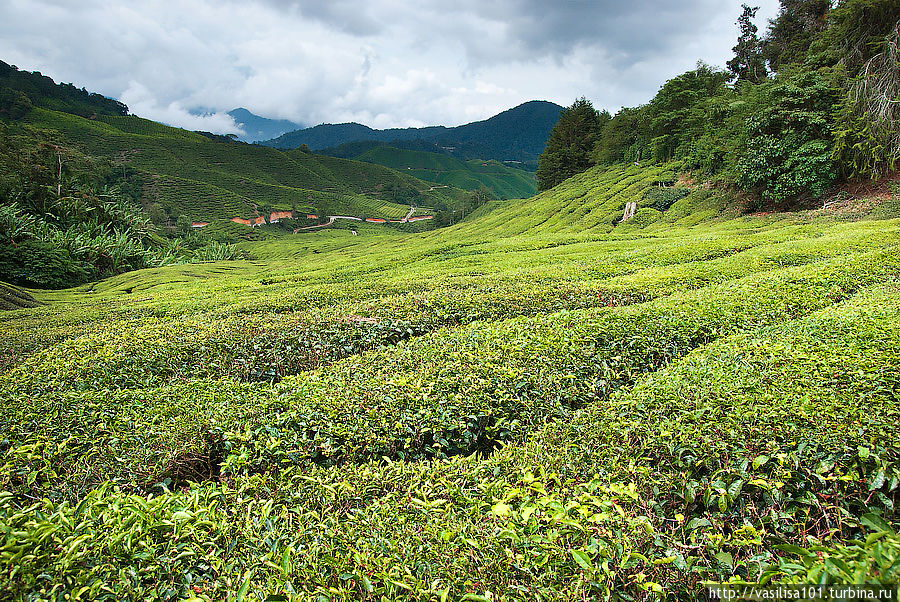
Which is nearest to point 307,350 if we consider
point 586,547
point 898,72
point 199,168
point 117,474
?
point 117,474

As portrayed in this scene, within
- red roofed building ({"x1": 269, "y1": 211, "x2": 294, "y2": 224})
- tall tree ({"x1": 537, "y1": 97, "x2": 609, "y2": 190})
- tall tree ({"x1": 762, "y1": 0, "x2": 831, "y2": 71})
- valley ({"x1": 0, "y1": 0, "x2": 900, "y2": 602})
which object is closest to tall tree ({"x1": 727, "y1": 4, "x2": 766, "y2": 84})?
tall tree ({"x1": 762, "y1": 0, "x2": 831, "y2": 71})

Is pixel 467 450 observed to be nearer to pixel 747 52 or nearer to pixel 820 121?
pixel 820 121

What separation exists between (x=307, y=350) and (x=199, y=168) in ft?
459

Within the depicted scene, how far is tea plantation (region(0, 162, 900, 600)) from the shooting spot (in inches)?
106

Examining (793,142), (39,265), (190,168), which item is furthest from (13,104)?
(793,142)

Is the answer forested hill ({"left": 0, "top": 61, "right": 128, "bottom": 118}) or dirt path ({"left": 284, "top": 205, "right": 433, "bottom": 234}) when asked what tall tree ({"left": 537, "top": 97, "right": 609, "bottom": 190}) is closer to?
dirt path ({"left": 284, "top": 205, "right": 433, "bottom": 234})

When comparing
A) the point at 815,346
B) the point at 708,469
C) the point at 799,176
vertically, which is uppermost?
the point at 799,176

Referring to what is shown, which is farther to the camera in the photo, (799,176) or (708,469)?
(799,176)

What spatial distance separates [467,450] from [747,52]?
7522 centimetres

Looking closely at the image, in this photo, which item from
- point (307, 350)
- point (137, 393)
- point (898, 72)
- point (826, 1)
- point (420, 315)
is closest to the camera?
point (137, 393)

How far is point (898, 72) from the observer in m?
19.5

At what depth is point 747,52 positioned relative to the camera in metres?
57.7

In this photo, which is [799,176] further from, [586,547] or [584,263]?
[586,547]

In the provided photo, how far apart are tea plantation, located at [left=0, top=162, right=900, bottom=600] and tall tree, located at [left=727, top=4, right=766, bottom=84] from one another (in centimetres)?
6231
